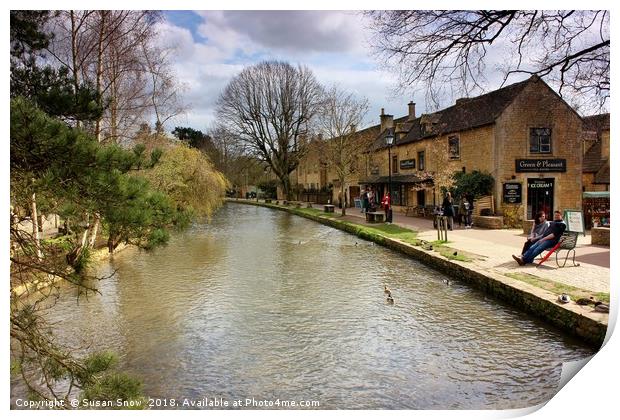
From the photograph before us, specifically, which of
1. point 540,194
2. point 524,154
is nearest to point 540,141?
point 524,154

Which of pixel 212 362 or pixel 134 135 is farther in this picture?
pixel 134 135

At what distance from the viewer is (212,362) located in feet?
17.2

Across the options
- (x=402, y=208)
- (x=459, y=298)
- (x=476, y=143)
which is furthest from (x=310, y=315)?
(x=402, y=208)

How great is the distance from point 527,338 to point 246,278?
565 centimetres

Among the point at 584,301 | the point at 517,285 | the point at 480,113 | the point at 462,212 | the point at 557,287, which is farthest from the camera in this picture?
the point at 480,113

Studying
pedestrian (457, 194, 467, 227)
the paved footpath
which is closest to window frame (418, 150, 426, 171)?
pedestrian (457, 194, 467, 227)

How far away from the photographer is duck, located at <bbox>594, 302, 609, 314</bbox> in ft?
18.1

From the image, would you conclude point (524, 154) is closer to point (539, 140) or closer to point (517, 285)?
point (539, 140)

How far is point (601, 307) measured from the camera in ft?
18.3

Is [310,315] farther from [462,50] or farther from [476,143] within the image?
[476,143]

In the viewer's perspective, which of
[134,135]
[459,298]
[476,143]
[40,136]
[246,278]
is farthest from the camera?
[476,143]

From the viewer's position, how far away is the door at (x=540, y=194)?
17203 mm

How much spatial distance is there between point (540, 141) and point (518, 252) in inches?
333

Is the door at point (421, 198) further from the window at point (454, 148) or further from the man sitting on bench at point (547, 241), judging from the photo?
the man sitting on bench at point (547, 241)
